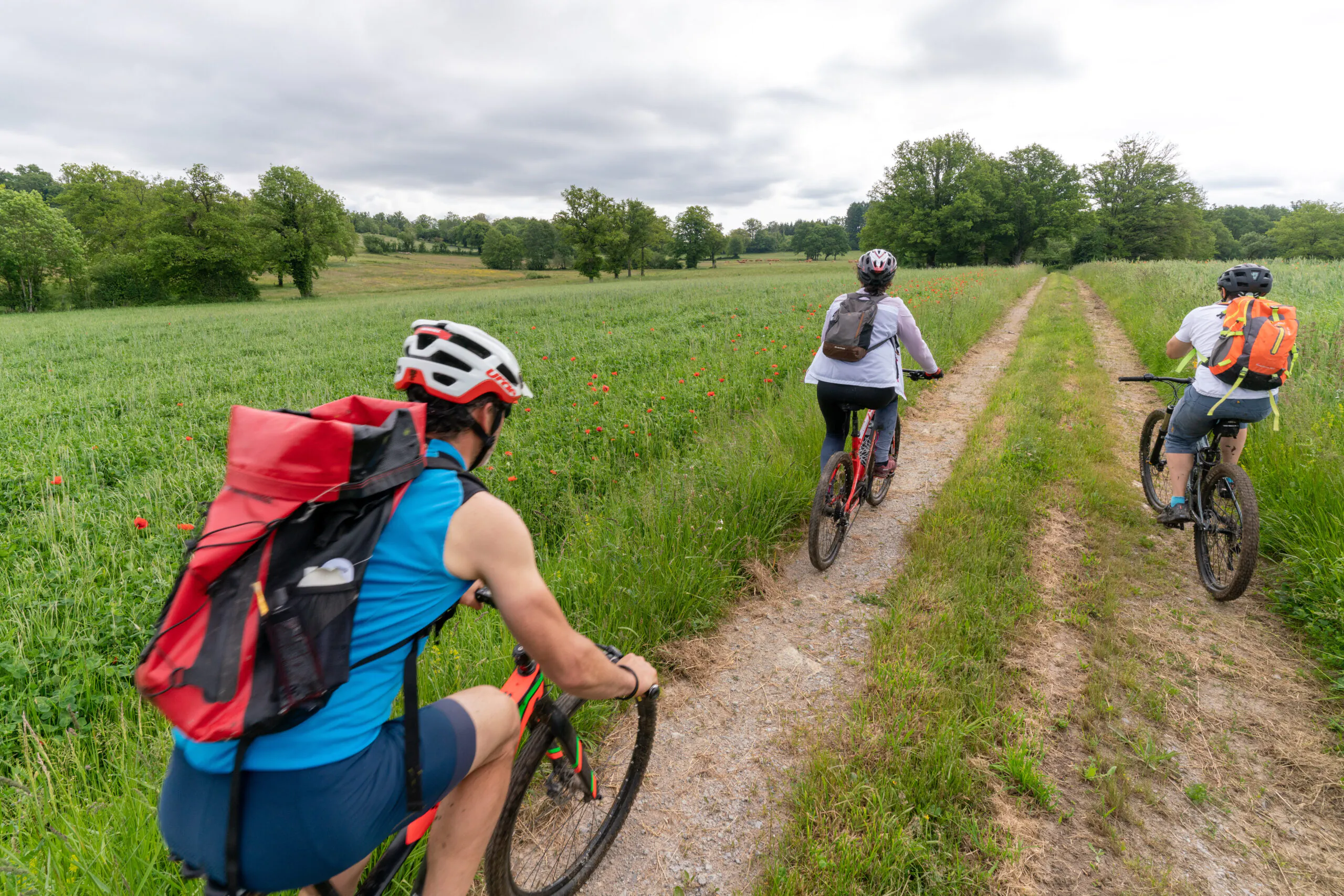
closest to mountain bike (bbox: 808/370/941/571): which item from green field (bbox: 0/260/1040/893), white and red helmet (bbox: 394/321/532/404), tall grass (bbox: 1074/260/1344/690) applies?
green field (bbox: 0/260/1040/893)

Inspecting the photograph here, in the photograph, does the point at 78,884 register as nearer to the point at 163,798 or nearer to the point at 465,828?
the point at 163,798

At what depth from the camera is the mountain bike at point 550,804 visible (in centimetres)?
194

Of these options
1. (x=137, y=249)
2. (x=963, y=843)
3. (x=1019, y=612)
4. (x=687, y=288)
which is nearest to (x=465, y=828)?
(x=963, y=843)

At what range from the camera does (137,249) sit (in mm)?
55469

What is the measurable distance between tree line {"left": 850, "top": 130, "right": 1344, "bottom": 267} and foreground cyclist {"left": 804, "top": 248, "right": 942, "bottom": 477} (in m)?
69.5

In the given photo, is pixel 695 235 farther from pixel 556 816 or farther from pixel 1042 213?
pixel 556 816

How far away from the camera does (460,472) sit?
5.10 feet

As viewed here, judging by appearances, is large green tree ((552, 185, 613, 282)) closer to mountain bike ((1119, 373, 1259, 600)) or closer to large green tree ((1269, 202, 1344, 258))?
mountain bike ((1119, 373, 1259, 600))

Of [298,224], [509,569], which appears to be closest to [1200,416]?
[509,569]

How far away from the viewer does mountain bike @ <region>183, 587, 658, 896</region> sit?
194 cm

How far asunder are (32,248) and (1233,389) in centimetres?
6727

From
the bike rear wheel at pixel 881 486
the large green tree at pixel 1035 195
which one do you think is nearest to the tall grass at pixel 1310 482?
the bike rear wheel at pixel 881 486

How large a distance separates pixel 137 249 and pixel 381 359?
63.6 m

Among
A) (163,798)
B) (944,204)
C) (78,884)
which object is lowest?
(78,884)
